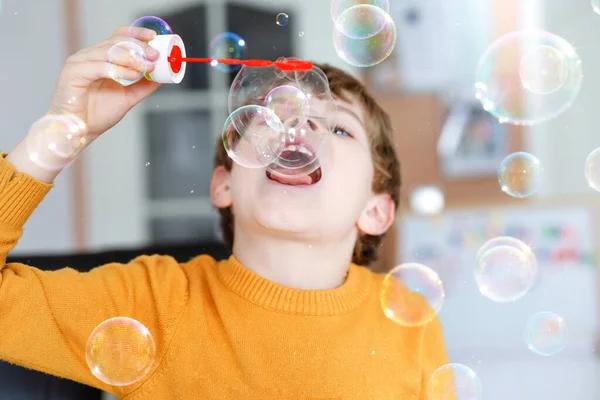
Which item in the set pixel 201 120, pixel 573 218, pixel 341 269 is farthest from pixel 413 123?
pixel 341 269

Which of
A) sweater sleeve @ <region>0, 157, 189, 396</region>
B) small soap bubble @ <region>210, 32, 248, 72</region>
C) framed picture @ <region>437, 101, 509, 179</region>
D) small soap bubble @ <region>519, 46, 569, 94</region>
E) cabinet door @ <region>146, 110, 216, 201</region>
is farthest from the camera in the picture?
cabinet door @ <region>146, 110, 216, 201</region>

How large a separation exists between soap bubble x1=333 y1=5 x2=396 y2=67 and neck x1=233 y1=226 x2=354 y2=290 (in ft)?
1.41

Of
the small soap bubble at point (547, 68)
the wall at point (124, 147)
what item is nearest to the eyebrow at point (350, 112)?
the small soap bubble at point (547, 68)

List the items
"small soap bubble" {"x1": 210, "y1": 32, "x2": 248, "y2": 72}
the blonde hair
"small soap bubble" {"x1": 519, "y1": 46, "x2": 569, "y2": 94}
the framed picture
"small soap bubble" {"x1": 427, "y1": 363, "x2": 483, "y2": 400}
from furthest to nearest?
the framed picture < "small soap bubble" {"x1": 519, "y1": 46, "x2": 569, "y2": 94} < "small soap bubble" {"x1": 210, "y1": 32, "x2": 248, "y2": 72} < the blonde hair < "small soap bubble" {"x1": 427, "y1": 363, "x2": 483, "y2": 400}

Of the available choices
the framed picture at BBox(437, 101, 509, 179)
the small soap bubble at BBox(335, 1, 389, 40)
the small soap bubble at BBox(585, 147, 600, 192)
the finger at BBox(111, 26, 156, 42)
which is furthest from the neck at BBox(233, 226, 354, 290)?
the framed picture at BBox(437, 101, 509, 179)

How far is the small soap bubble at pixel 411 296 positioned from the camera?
1.19 metres

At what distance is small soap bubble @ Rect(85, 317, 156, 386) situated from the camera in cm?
99

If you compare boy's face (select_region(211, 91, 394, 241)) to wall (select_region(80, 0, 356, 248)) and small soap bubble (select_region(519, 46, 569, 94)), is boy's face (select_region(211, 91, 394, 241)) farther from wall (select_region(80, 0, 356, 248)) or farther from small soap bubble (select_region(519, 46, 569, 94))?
wall (select_region(80, 0, 356, 248))

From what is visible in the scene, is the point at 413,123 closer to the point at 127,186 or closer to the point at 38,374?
the point at 127,186

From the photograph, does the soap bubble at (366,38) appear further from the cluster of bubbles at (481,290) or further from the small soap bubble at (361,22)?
the cluster of bubbles at (481,290)

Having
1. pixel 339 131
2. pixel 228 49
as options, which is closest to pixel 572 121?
pixel 228 49

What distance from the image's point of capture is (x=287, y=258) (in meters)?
1.13

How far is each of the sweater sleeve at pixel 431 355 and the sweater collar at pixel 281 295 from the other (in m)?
0.16

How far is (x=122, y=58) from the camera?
0.95m
